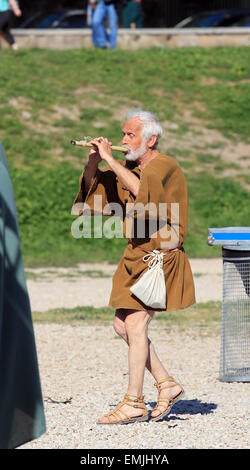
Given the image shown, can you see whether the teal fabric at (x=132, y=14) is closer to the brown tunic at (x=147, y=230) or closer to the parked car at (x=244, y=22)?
the parked car at (x=244, y=22)

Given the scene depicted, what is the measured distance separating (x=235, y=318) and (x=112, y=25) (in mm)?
14711

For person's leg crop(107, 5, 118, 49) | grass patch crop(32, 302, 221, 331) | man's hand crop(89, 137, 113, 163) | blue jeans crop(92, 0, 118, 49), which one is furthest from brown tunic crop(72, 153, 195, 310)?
person's leg crop(107, 5, 118, 49)

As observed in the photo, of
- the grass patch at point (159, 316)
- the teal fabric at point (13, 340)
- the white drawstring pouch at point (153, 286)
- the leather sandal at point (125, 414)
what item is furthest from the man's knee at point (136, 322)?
the grass patch at point (159, 316)

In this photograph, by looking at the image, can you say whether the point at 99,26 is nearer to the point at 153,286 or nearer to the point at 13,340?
the point at 153,286

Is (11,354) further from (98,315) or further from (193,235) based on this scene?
(193,235)

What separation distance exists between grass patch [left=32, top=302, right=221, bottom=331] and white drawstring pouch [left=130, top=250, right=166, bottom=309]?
12.7 ft

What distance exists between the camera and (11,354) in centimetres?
414

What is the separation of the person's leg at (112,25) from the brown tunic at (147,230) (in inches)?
617

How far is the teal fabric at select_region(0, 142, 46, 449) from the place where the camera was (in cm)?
410

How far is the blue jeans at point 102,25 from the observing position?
20641 millimetres

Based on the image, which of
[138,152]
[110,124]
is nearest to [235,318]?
[138,152]

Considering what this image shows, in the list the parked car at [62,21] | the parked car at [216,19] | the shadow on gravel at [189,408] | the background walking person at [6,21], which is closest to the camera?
the shadow on gravel at [189,408]

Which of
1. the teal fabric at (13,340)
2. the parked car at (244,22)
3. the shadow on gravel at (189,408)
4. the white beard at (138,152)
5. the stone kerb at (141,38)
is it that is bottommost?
the parked car at (244,22)
